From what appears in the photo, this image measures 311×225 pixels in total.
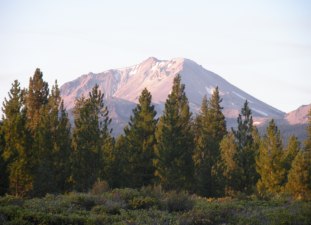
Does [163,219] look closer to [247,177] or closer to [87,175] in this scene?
[87,175]

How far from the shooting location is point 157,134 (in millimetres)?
33031

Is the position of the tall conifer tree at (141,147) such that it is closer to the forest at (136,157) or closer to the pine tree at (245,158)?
the forest at (136,157)

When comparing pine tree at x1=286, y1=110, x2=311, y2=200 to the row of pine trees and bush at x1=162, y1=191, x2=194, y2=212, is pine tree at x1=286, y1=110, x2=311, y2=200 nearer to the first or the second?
the row of pine trees

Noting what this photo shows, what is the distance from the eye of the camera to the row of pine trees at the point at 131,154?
1093 inches

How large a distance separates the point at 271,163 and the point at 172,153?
10.5m

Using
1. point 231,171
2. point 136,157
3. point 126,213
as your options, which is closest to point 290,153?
point 231,171

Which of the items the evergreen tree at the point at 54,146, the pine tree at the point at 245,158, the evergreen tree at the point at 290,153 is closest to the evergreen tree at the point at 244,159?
the pine tree at the point at 245,158

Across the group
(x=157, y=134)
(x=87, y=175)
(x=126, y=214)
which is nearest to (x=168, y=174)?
(x=157, y=134)

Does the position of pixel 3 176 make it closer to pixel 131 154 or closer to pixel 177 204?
pixel 131 154


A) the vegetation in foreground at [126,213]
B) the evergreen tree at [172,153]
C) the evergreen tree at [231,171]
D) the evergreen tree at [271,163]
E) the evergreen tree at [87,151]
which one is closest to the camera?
the vegetation in foreground at [126,213]

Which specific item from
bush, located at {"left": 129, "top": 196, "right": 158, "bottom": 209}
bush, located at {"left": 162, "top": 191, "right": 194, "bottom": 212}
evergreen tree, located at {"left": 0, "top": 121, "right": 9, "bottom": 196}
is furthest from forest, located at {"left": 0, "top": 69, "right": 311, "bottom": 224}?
bush, located at {"left": 162, "top": 191, "right": 194, "bottom": 212}

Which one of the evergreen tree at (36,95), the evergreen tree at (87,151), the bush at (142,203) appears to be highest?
the evergreen tree at (36,95)

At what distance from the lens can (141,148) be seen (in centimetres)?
3400

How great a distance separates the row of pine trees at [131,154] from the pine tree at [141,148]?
88mm
